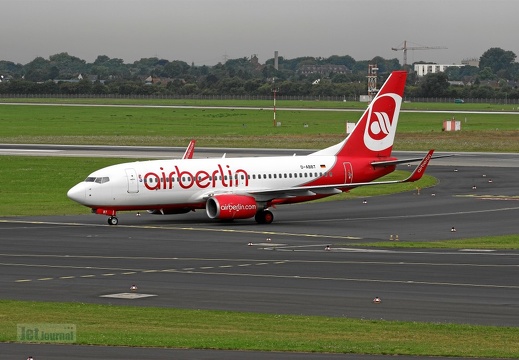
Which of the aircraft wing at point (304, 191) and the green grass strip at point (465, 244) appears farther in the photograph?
the aircraft wing at point (304, 191)

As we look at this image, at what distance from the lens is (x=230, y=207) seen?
63.3 meters

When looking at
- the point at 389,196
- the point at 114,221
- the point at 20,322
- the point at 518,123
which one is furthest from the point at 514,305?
the point at 518,123

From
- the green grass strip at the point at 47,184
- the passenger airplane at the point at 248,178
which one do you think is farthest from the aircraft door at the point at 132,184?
the green grass strip at the point at 47,184

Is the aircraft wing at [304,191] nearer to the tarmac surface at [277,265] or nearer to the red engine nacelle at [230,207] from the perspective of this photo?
the red engine nacelle at [230,207]

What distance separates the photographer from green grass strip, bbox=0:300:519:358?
28234mm

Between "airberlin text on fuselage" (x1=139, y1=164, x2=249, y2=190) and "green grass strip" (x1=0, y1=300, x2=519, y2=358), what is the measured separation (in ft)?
88.3

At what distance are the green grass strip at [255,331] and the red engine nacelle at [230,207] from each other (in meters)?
27.1

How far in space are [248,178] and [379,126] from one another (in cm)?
1003

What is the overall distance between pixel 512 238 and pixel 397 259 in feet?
34.9

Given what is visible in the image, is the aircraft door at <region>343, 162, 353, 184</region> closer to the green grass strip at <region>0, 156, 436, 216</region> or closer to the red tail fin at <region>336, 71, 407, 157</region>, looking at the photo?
the red tail fin at <region>336, 71, 407, 157</region>

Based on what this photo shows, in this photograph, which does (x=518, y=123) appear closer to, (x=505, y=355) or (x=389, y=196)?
(x=389, y=196)

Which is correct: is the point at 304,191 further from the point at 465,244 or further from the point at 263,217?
the point at 465,244

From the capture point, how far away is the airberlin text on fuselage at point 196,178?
63188 millimetres

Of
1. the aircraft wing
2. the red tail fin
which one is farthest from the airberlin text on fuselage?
the red tail fin
